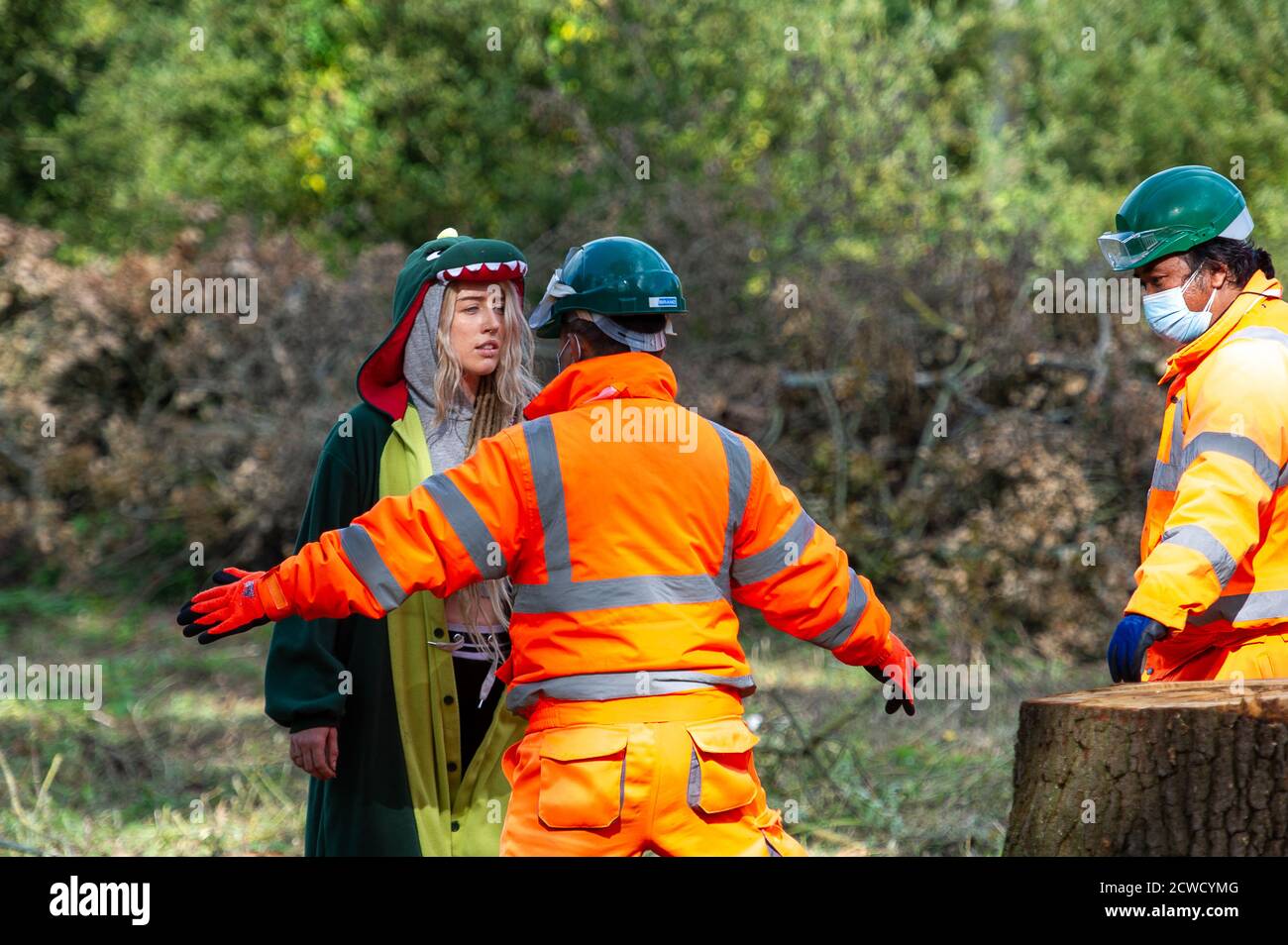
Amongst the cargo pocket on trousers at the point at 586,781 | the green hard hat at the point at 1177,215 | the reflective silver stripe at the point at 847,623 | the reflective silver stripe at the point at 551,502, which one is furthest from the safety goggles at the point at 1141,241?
the cargo pocket on trousers at the point at 586,781

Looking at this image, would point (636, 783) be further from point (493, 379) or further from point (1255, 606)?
point (1255, 606)

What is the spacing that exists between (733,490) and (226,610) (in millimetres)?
1050

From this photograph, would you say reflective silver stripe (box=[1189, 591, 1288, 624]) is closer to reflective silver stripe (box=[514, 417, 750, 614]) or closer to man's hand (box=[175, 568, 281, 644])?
reflective silver stripe (box=[514, 417, 750, 614])

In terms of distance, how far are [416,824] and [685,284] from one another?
24.4 ft

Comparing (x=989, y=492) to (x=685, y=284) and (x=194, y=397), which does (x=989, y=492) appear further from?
(x=194, y=397)

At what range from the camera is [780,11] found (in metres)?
13.4

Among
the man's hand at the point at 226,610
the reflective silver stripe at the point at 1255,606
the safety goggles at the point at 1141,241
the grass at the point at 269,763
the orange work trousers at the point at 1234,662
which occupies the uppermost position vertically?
the safety goggles at the point at 1141,241

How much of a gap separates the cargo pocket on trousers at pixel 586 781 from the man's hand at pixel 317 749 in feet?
2.84

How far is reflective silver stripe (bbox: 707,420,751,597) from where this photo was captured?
10.7 feet

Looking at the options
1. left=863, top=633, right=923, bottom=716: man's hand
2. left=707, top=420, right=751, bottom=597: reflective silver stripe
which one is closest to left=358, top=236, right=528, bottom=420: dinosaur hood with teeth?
left=707, top=420, right=751, bottom=597: reflective silver stripe

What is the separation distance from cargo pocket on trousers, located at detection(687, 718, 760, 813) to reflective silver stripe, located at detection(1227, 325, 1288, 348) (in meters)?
1.51

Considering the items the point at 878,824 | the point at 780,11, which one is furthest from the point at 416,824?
the point at 780,11

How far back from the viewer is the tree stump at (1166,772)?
11.2 feet

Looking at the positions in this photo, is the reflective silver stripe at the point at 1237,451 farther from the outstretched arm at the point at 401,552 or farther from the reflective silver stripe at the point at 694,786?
the outstretched arm at the point at 401,552
